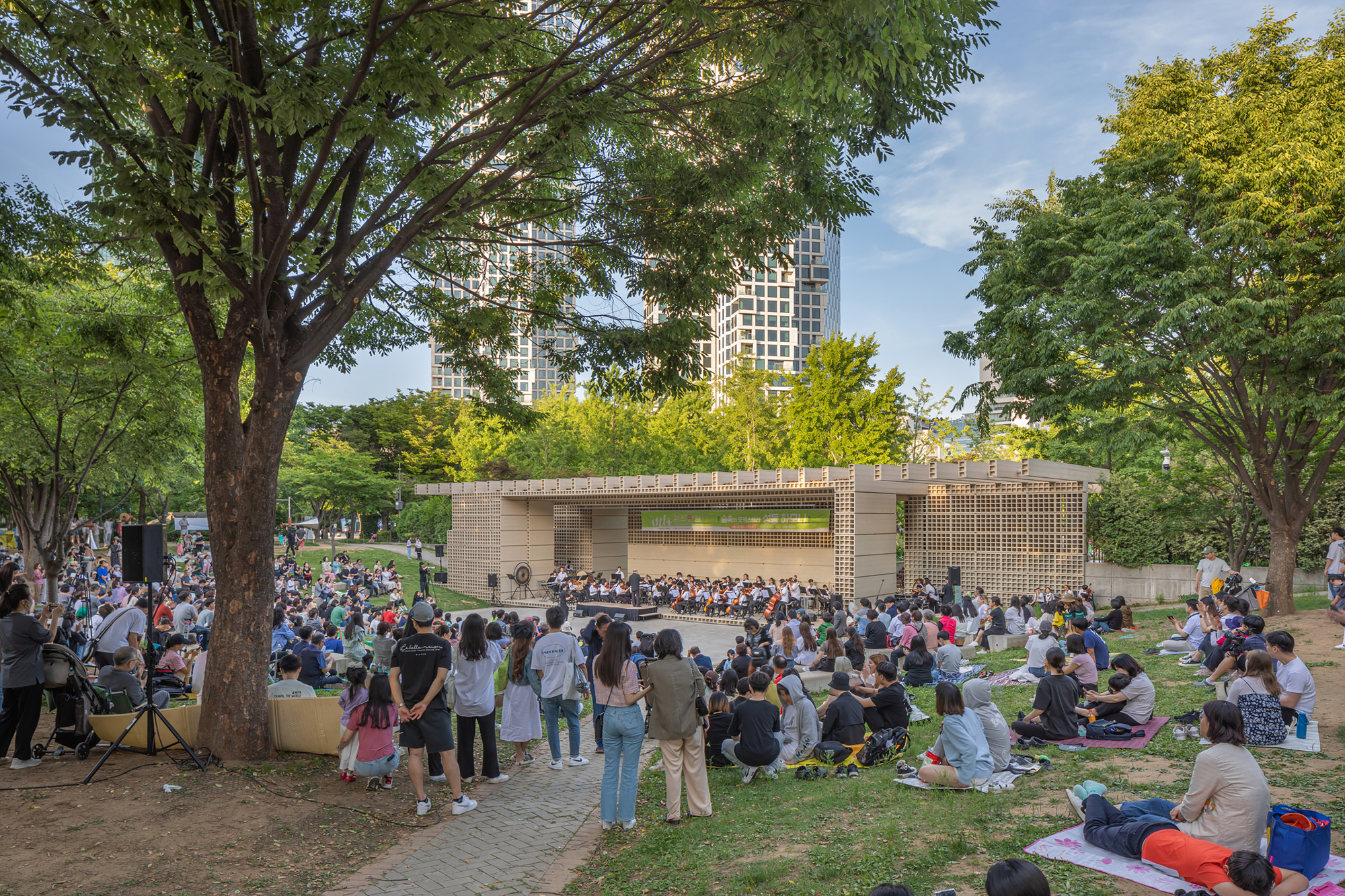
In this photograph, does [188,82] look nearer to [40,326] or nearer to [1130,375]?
[40,326]

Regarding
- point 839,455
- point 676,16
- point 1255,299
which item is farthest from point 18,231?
point 839,455

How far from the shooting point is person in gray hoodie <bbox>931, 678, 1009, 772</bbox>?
6.02 metres

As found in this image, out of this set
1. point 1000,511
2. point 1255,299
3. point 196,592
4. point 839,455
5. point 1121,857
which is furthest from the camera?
point 839,455

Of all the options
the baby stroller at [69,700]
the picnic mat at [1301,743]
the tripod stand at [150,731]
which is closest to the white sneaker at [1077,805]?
the picnic mat at [1301,743]

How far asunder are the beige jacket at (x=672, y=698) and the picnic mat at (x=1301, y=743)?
4.05 m

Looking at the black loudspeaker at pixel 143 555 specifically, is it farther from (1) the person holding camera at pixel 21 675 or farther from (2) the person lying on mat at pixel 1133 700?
(2) the person lying on mat at pixel 1133 700

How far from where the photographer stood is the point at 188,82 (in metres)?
5.45

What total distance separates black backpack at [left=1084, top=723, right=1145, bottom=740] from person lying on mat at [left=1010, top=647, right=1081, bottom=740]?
13cm

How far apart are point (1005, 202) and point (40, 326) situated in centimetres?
1639

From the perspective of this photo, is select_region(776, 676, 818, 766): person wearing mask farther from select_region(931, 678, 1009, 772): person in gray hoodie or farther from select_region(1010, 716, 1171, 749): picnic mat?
select_region(1010, 716, 1171, 749): picnic mat

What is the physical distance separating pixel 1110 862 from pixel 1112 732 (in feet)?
9.67

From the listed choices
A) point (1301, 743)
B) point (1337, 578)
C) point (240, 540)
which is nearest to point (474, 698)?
point (240, 540)

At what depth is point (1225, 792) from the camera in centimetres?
416

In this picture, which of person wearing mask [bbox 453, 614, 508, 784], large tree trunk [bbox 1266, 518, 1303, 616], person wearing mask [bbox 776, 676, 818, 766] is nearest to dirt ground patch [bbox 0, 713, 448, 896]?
person wearing mask [bbox 453, 614, 508, 784]
